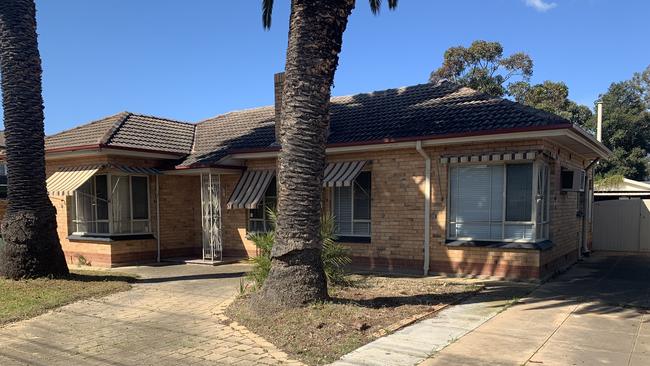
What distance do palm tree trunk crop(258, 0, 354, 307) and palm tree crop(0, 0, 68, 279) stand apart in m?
5.63

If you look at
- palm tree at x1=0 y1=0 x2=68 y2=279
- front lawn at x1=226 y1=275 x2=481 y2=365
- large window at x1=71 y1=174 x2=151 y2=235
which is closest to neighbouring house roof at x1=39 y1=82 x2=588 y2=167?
large window at x1=71 y1=174 x2=151 y2=235

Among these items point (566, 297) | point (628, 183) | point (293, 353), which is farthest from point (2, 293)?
point (628, 183)

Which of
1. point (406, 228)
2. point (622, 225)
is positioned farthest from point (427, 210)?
point (622, 225)

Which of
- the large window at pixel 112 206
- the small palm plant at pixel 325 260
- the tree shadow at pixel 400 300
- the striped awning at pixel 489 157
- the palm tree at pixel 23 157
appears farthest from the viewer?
the large window at pixel 112 206

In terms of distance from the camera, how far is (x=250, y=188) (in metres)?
13.3

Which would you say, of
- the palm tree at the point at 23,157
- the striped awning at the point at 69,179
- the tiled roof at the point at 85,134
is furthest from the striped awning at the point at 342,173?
the tiled roof at the point at 85,134

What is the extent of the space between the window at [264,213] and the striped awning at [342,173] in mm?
2234

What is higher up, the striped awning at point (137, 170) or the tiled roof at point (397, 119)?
the tiled roof at point (397, 119)

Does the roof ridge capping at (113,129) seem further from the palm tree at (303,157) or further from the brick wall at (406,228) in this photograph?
the palm tree at (303,157)

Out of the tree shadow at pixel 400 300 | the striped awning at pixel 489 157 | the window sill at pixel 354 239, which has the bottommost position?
the tree shadow at pixel 400 300

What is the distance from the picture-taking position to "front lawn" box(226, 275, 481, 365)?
5691mm

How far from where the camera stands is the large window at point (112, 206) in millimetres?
13484

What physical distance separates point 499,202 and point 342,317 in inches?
204

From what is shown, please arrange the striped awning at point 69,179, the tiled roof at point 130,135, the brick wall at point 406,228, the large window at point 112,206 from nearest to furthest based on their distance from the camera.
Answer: the brick wall at point 406,228
the striped awning at point 69,179
the large window at point 112,206
the tiled roof at point 130,135
